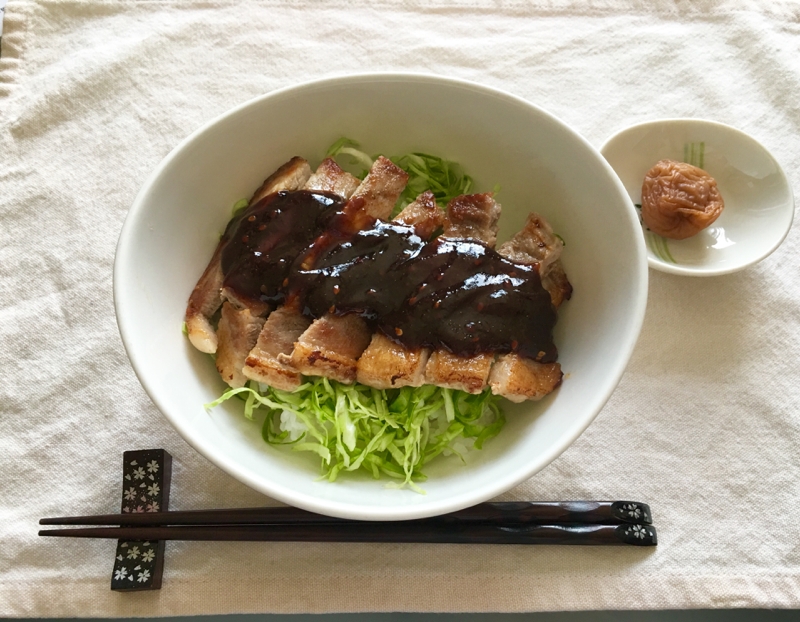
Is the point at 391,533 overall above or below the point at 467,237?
below

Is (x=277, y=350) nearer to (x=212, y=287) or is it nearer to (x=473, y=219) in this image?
(x=212, y=287)

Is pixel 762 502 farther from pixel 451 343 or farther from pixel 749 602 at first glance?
pixel 451 343

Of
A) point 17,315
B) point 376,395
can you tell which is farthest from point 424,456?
point 17,315

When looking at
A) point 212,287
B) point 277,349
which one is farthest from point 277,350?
point 212,287

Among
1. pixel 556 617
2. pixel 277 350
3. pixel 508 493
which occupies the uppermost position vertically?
pixel 277 350

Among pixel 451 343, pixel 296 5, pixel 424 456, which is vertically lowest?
pixel 424 456

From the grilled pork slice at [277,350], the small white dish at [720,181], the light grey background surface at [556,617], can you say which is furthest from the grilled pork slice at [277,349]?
the small white dish at [720,181]
